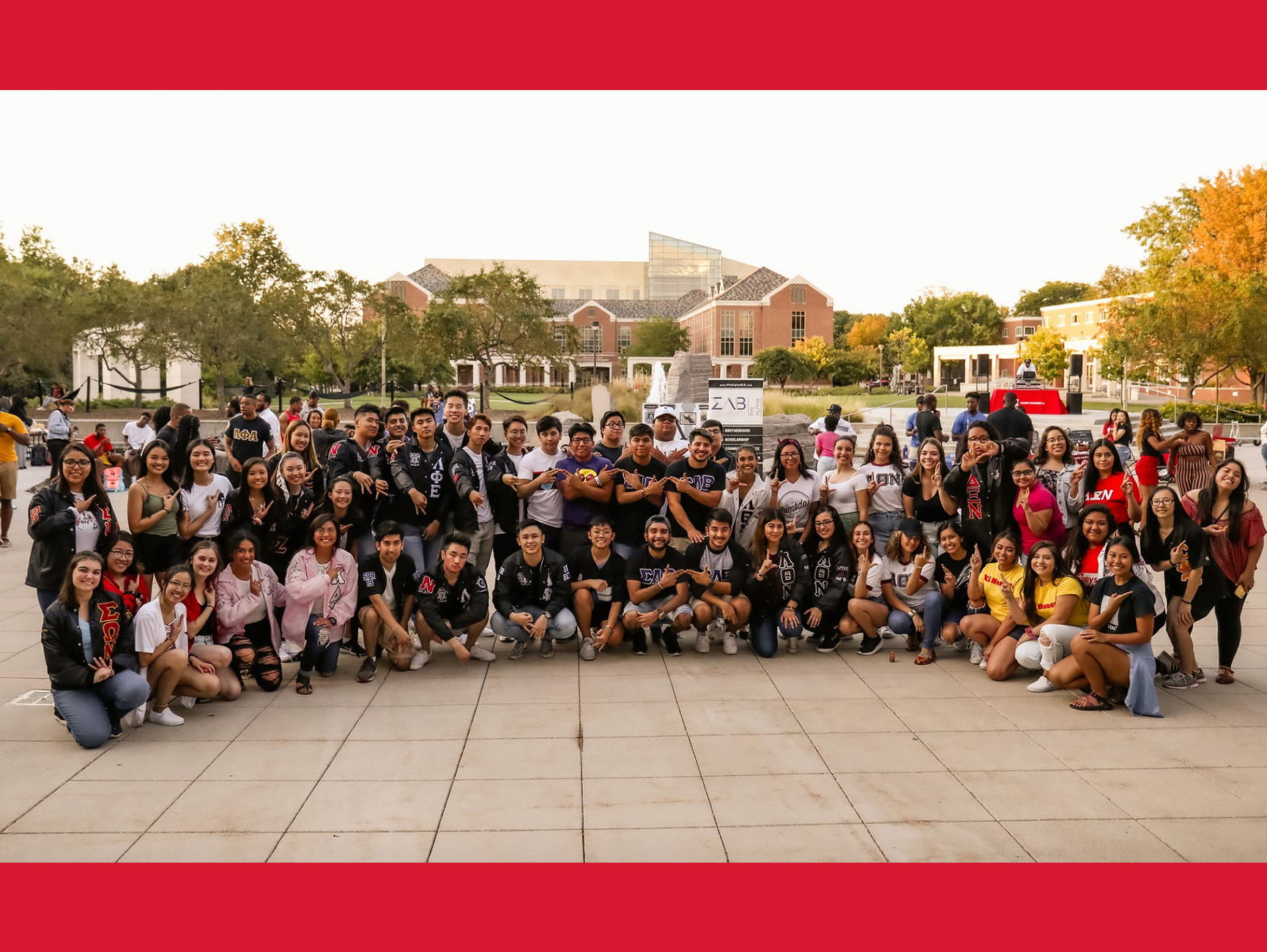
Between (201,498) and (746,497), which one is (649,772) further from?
(201,498)

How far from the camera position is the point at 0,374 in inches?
1255

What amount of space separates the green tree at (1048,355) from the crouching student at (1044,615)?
6423cm

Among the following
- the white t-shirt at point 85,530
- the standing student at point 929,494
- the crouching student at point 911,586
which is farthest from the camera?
the standing student at point 929,494

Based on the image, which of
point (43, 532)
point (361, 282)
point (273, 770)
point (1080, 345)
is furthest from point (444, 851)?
point (1080, 345)

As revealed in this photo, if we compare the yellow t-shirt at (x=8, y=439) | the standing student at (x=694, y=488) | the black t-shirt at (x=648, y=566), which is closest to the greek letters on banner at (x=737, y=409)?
the standing student at (x=694, y=488)

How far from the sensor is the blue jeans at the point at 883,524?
775 centimetres

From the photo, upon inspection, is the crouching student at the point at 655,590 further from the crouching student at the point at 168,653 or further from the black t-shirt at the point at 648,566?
the crouching student at the point at 168,653

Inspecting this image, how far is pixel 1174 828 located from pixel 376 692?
449cm

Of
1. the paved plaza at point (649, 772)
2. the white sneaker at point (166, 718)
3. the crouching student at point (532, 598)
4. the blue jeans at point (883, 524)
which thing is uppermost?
the blue jeans at point (883, 524)

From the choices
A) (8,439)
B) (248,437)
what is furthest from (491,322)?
(248,437)

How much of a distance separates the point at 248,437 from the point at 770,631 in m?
5.59

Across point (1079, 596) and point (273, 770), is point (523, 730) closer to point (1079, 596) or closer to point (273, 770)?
point (273, 770)

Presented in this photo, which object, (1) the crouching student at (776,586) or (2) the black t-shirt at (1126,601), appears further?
(1) the crouching student at (776,586)

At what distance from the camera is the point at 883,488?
7828mm
